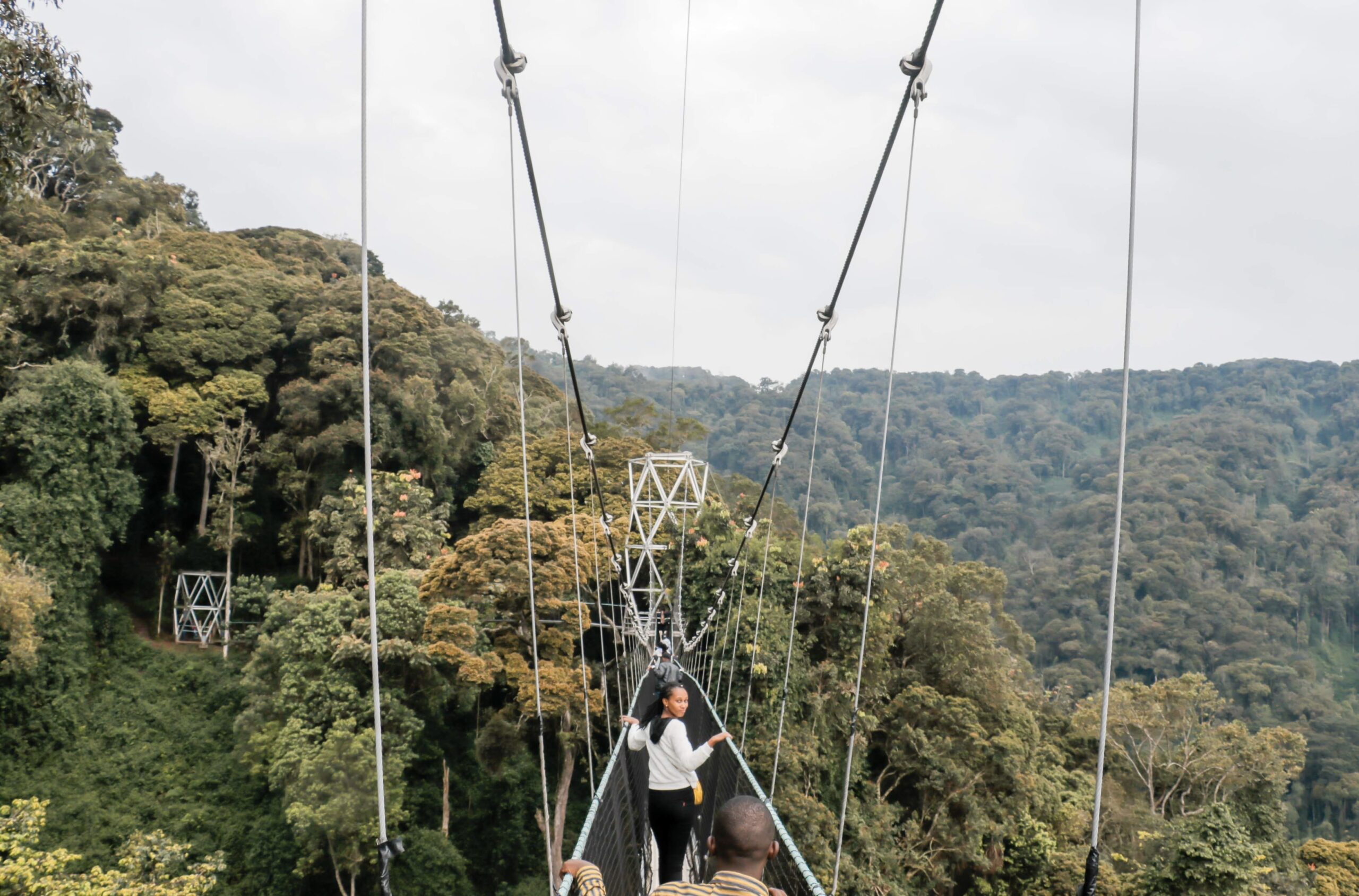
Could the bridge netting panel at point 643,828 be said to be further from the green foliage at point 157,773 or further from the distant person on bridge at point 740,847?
the green foliage at point 157,773

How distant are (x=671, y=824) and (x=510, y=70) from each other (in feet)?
7.80

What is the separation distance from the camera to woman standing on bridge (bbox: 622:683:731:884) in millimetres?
1747

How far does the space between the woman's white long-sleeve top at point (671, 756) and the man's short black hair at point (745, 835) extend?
701 mm

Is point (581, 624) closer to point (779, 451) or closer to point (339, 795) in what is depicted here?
point (779, 451)

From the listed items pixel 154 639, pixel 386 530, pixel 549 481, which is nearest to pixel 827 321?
pixel 386 530

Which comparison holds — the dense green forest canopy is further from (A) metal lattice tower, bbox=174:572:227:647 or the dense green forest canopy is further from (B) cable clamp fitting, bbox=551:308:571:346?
(B) cable clamp fitting, bbox=551:308:571:346

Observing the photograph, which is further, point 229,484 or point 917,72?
point 229,484

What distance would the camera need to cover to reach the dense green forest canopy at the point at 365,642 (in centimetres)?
744

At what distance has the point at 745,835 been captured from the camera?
101cm

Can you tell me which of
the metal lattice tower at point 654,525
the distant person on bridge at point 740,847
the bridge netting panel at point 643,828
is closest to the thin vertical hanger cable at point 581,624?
the bridge netting panel at point 643,828

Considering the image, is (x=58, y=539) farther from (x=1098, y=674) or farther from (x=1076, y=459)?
(x=1076, y=459)

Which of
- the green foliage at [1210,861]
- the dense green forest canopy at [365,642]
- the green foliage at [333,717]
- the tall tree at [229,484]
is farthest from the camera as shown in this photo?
the tall tree at [229,484]

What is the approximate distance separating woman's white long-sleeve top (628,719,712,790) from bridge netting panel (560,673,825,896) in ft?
0.33

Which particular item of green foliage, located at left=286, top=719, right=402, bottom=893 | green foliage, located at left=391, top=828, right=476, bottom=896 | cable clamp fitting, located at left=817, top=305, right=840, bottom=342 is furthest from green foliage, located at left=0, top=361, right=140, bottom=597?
cable clamp fitting, located at left=817, top=305, right=840, bottom=342
